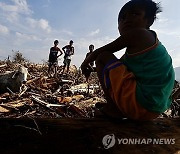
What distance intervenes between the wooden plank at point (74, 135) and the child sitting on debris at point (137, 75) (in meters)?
0.15

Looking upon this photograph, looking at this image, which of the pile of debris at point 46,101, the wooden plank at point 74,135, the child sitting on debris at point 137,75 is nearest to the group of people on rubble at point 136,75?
the child sitting on debris at point 137,75

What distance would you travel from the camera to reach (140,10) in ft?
7.11

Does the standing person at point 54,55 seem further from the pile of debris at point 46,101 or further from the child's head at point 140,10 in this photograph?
the child's head at point 140,10

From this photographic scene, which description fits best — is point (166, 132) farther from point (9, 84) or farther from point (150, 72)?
point (9, 84)

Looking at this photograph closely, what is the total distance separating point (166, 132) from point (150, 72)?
20.1 inches

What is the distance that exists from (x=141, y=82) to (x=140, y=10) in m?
0.70

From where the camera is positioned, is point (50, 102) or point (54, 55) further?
point (54, 55)

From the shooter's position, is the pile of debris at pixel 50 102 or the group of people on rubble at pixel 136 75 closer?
the group of people on rubble at pixel 136 75

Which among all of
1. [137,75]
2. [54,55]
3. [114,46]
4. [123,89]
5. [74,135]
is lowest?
[74,135]

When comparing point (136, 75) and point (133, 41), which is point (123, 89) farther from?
point (133, 41)

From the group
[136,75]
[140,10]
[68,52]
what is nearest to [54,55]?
[68,52]

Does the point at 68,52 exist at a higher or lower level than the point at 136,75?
higher

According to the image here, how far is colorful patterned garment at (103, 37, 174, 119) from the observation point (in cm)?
189

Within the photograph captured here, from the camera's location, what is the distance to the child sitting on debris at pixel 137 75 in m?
1.89
